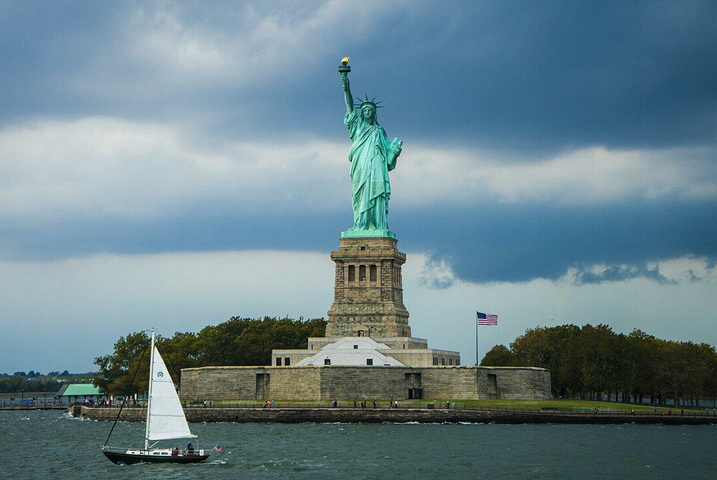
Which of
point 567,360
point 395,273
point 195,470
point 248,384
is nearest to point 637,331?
point 567,360

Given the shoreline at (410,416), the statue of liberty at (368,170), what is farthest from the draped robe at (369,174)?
the shoreline at (410,416)

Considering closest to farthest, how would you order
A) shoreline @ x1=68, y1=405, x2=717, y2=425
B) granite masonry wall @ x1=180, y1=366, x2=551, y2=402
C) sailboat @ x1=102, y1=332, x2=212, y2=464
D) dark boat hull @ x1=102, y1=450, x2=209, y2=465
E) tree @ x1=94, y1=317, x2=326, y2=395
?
dark boat hull @ x1=102, y1=450, x2=209, y2=465 < sailboat @ x1=102, y1=332, x2=212, y2=464 < shoreline @ x1=68, y1=405, x2=717, y2=425 < granite masonry wall @ x1=180, y1=366, x2=551, y2=402 < tree @ x1=94, y1=317, x2=326, y2=395

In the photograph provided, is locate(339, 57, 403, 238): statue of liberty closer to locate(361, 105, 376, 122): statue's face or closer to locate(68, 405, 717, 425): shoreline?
locate(361, 105, 376, 122): statue's face

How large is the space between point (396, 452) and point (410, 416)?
18.4 metres

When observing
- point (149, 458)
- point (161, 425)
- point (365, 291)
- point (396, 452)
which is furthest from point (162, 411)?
point (365, 291)

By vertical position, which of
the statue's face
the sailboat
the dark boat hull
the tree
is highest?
the statue's face

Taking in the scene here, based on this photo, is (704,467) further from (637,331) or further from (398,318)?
(637,331)

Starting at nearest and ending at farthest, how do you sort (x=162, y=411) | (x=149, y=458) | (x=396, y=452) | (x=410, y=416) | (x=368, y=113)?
1. (x=149, y=458)
2. (x=162, y=411)
3. (x=396, y=452)
4. (x=410, y=416)
5. (x=368, y=113)

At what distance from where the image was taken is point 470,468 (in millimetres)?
53406

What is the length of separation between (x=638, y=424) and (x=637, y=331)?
3349 cm

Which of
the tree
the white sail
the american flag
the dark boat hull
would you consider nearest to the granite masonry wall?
the american flag

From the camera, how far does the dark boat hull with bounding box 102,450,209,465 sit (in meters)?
52.0

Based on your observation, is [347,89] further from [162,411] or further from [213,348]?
[162,411]

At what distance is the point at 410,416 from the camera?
78.2 metres
